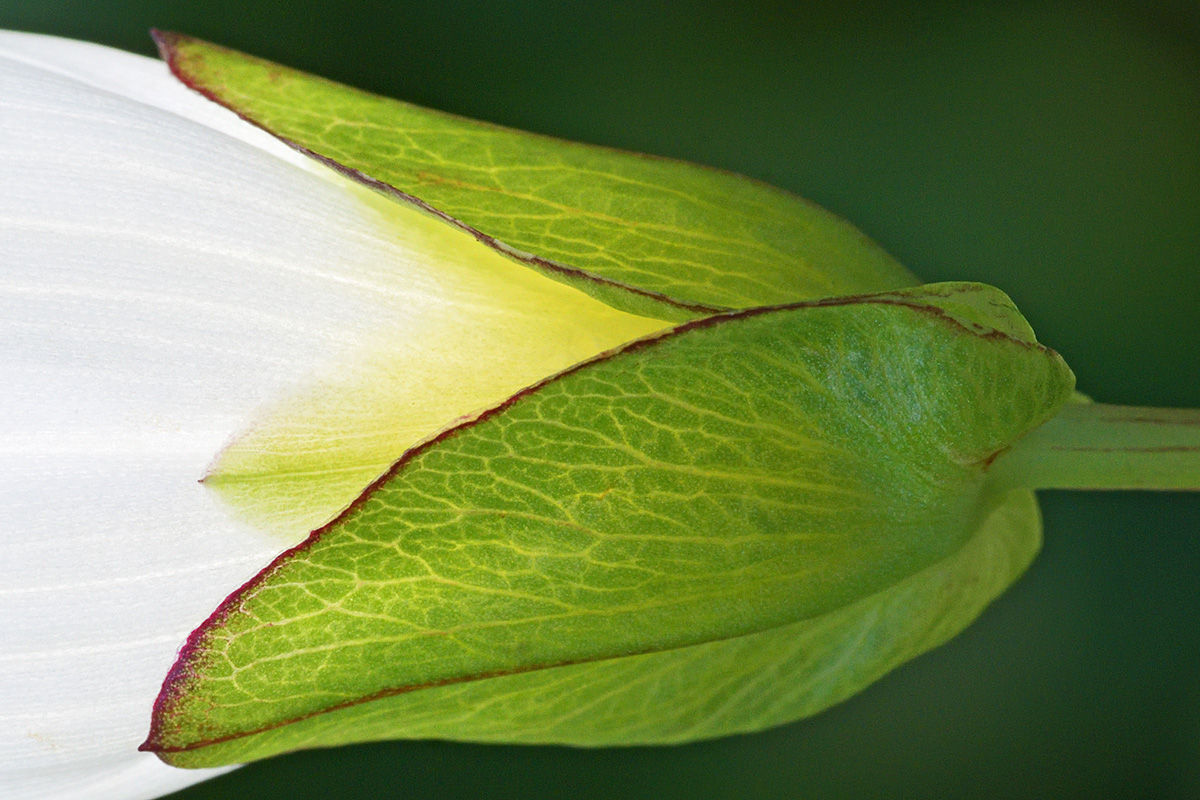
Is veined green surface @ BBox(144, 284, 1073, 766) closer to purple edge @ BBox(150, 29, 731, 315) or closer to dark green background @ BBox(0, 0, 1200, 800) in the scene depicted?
purple edge @ BBox(150, 29, 731, 315)

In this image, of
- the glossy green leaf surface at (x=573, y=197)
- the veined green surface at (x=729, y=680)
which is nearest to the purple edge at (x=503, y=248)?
the glossy green leaf surface at (x=573, y=197)

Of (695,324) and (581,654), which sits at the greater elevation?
(695,324)

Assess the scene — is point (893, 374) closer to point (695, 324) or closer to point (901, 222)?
point (695, 324)

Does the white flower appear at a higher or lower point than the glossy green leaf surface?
lower

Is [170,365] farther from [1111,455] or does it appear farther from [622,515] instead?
[1111,455]

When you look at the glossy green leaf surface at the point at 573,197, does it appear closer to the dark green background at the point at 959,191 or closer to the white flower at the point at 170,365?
the white flower at the point at 170,365

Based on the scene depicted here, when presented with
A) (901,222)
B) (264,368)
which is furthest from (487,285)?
(901,222)

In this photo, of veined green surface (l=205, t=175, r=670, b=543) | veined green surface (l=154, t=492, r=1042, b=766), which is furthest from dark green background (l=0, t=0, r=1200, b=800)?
veined green surface (l=205, t=175, r=670, b=543)
